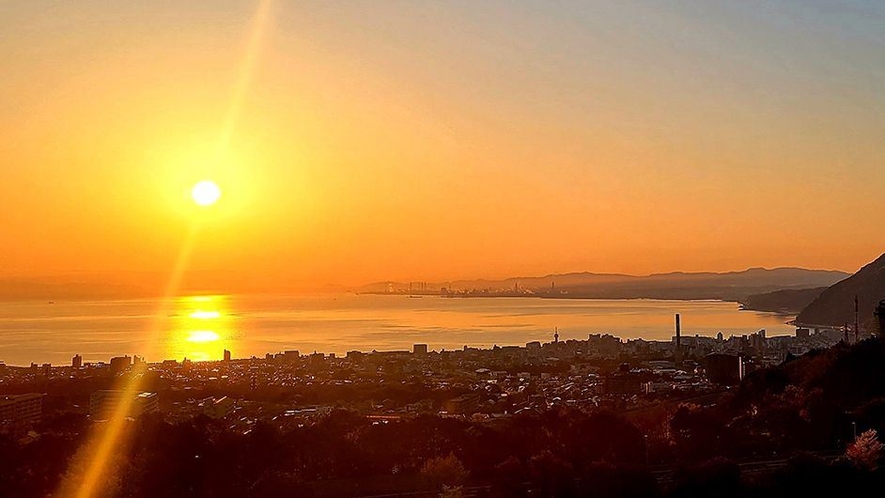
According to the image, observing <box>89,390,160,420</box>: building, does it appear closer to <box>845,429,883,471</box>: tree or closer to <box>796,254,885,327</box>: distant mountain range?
<box>845,429,883,471</box>: tree

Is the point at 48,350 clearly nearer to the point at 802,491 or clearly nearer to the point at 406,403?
the point at 406,403

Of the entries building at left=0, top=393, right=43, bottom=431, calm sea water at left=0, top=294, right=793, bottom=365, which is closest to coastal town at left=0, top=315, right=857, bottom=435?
building at left=0, top=393, right=43, bottom=431

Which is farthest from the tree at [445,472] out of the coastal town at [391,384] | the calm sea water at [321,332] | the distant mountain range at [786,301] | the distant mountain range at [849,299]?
the distant mountain range at [786,301]

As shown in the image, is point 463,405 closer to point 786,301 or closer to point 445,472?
point 445,472

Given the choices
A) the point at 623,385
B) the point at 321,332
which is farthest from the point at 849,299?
the point at 623,385

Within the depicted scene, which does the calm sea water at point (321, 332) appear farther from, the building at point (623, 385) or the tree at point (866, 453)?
the tree at point (866, 453)

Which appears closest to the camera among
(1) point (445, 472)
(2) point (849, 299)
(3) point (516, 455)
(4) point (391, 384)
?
(1) point (445, 472)
